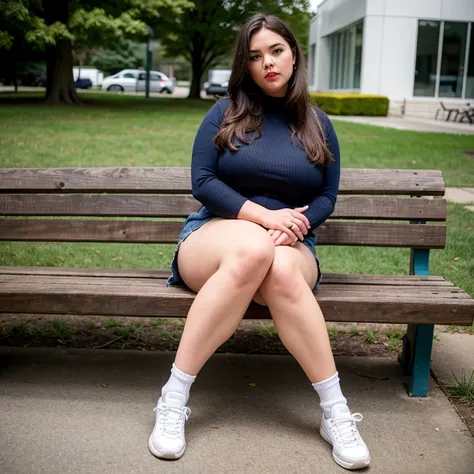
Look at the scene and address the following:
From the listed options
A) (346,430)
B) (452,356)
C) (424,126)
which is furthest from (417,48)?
(346,430)

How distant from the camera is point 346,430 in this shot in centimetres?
253

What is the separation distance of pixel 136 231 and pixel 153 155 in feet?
21.3

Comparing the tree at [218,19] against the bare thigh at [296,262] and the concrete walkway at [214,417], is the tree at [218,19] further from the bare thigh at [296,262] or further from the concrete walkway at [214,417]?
the bare thigh at [296,262]

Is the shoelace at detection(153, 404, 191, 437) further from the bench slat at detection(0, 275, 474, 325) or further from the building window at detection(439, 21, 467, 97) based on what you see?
the building window at detection(439, 21, 467, 97)

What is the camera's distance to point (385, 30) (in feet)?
85.8

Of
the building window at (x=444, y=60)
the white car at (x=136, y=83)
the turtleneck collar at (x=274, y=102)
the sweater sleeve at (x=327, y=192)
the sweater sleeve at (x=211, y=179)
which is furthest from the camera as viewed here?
the white car at (x=136, y=83)

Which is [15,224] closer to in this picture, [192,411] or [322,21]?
[192,411]

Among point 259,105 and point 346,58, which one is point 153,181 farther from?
point 346,58

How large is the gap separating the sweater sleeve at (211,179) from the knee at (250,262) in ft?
0.97

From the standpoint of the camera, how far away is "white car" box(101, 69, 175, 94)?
43406 millimetres

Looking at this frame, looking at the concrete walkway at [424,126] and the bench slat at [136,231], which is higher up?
the bench slat at [136,231]

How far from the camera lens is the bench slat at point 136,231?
3393 mm

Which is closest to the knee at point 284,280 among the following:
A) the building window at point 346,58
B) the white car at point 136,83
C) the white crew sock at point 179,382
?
the white crew sock at point 179,382

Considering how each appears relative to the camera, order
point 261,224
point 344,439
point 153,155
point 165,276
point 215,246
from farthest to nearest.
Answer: point 153,155 → point 165,276 → point 261,224 → point 215,246 → point 344,439
